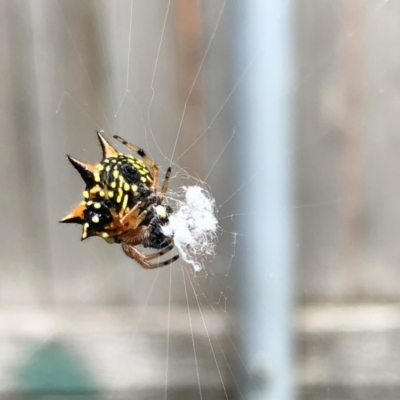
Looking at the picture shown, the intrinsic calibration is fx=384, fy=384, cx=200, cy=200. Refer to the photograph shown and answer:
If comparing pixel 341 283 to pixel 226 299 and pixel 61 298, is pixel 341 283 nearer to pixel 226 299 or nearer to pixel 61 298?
pixel 226 299

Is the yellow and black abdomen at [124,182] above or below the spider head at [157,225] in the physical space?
above

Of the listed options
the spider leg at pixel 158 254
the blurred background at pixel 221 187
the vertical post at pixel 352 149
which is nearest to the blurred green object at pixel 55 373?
the blurred background at pixel 221 187

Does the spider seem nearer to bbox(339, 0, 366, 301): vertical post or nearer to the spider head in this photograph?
the spider head

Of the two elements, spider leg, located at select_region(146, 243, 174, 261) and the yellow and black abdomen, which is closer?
the yellow and black abdomen

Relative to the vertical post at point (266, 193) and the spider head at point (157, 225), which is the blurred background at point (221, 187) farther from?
the spider head at point (157, 225)

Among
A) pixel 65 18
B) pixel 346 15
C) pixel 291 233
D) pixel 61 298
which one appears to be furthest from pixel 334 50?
pixel 61 298

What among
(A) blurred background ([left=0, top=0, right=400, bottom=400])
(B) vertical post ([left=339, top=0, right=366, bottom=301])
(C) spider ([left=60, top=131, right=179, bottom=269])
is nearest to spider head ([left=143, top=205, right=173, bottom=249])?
(C) spider ([left=60, top=131, right=179, bottom=269])

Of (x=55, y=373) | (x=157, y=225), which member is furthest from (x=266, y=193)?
(x=55, y=373)
